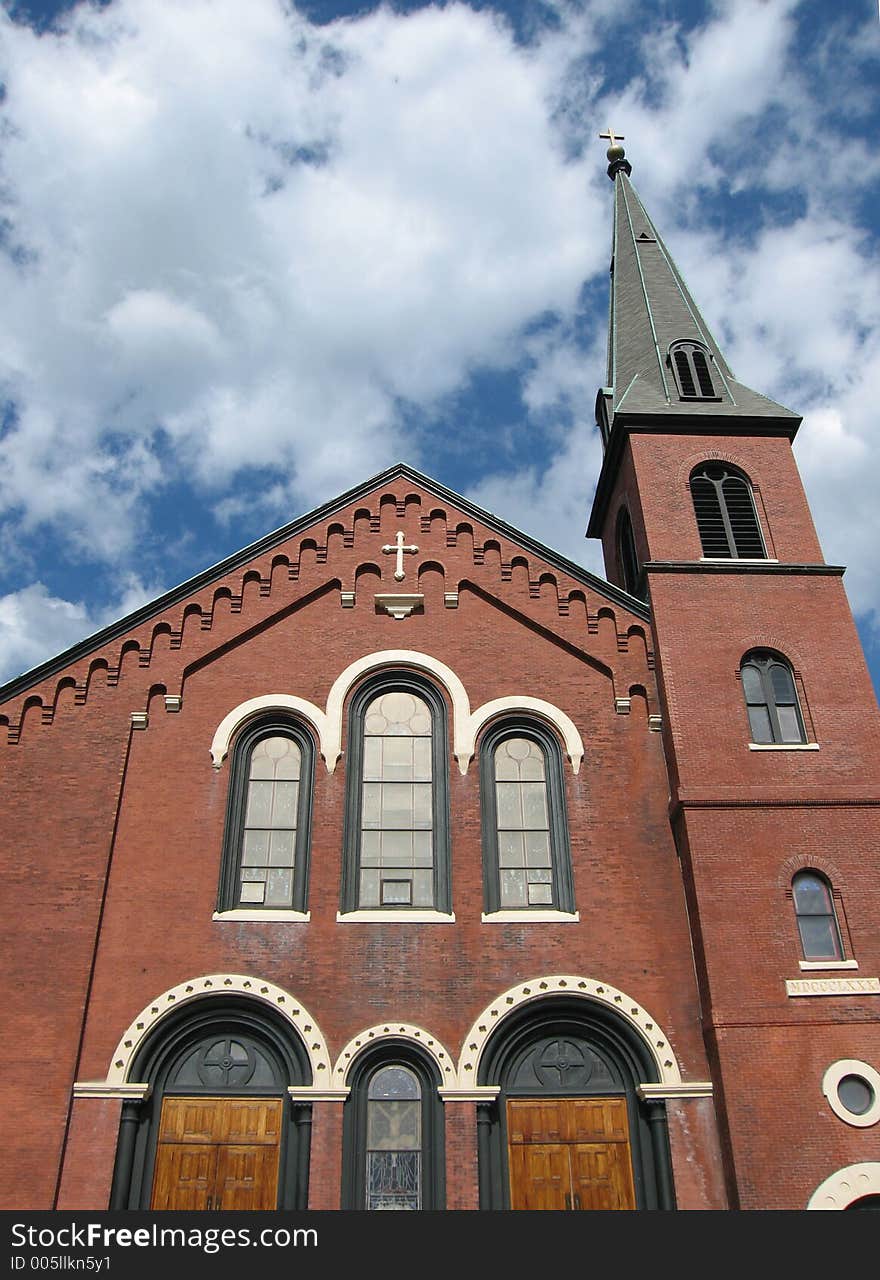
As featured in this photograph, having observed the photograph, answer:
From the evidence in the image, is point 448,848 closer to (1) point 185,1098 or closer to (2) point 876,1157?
(1) point 185,1098

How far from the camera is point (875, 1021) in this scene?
39.6 ft

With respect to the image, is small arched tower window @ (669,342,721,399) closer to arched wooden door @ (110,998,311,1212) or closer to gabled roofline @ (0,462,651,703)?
gabled roofline @ (0,462,651,703)

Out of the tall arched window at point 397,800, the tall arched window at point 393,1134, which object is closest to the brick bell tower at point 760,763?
the tall arched window at point 397,800

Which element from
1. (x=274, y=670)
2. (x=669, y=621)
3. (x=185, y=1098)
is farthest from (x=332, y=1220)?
(x=669, y=621)

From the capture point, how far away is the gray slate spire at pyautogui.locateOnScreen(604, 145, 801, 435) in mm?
18156

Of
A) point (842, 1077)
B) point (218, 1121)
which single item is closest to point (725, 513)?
point (842, 1077)

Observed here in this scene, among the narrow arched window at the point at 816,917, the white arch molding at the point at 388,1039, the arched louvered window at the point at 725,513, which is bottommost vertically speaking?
the white arch molding at the point at 388,1039

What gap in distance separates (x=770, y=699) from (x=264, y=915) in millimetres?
7713

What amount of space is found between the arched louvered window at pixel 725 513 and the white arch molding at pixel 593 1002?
Answer: 24.1 ft

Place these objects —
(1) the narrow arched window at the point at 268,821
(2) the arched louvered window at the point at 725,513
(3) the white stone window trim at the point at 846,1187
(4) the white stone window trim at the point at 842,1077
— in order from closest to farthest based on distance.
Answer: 1. (3) the white stone window trim at the point at 846,1187
2. (4) the white stone window trim at the point at 842,1077
3. (1) the narrow arched window at the point at 268,821
4. (2) the arched louvered window at the point at 725,513

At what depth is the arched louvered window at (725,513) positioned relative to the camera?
16.7m

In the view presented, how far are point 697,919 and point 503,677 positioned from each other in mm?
4418

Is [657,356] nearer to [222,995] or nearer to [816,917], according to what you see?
[816,917]

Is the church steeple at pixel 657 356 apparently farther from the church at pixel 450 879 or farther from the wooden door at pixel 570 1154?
the wooden door at pixel 570 1154
